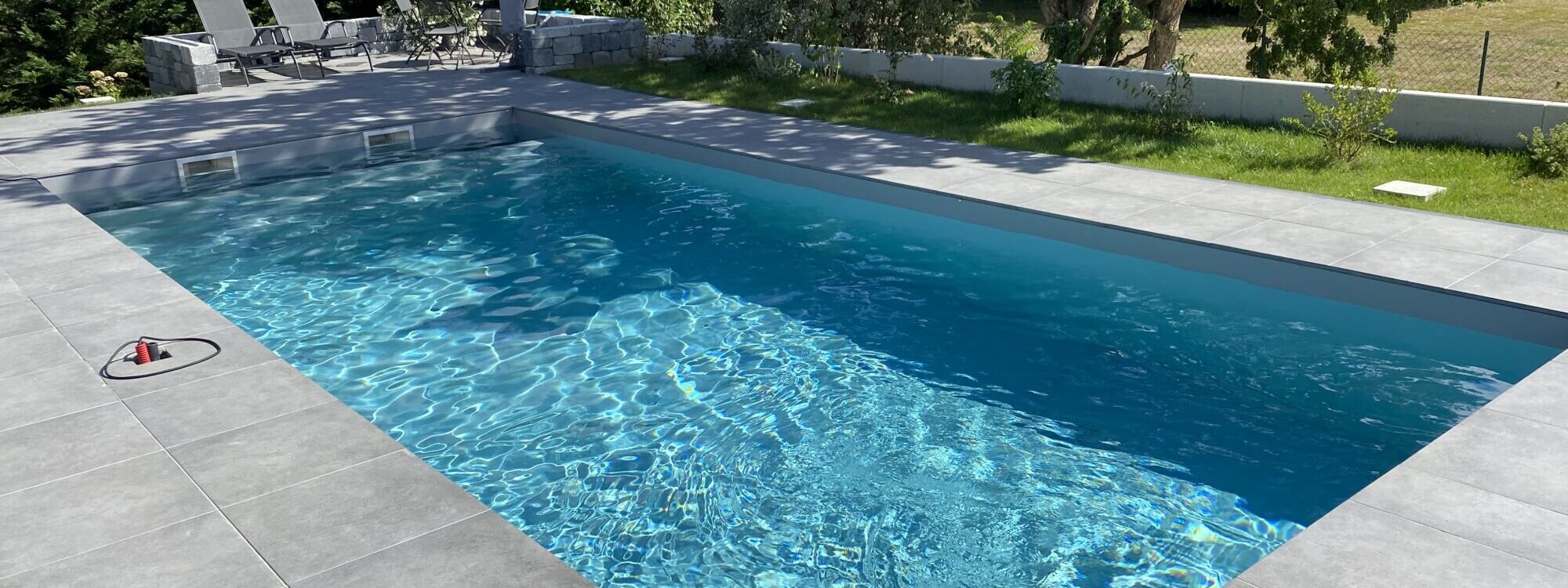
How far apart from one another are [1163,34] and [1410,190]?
543 cm

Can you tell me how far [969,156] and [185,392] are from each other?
6609 mm

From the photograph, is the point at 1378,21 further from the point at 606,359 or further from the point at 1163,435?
the point at 606,359

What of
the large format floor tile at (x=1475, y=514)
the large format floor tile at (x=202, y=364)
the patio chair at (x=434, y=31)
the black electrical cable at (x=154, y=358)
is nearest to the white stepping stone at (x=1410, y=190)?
the large format floor tile at (x=1475, y=514)

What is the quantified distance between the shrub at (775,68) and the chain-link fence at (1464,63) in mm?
5212

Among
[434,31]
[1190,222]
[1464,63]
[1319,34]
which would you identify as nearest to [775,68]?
[1319,34]

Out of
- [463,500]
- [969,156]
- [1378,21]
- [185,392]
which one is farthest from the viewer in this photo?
[1378,21]

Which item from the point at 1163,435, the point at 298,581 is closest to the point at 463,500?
the point at 298,581

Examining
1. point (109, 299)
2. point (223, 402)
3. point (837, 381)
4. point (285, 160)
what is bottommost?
point (837, 381)

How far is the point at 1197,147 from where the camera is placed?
9.73 metres

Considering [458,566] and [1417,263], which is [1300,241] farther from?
[458,566]

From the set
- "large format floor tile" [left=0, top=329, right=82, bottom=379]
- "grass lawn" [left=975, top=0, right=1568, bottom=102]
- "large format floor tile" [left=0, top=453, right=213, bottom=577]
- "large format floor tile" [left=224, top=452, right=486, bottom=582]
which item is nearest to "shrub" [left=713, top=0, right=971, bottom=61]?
"grass lawn" [left=975, top=0, right=1568, bottom=102]

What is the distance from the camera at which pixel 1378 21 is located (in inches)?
458

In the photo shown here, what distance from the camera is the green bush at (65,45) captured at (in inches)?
658

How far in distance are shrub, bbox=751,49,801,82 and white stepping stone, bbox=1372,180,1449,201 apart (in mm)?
7422
